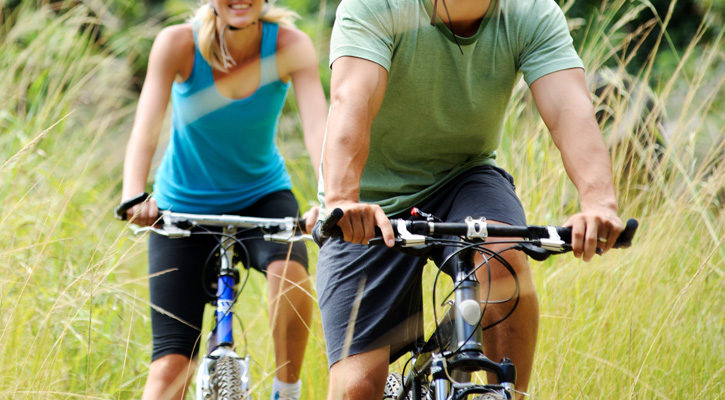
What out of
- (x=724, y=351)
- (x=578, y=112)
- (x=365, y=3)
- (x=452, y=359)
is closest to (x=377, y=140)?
(x=365, y=3)

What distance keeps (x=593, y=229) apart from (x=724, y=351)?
1.67 m

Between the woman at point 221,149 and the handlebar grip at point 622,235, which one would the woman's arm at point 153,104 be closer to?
the woman at point 221,149

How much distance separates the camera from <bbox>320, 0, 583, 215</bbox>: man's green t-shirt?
228 centimetres

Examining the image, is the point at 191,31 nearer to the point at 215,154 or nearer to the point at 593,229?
the point at 215,154

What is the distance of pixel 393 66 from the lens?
2.35 metres

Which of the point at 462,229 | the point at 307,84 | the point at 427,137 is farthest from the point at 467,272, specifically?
the point at 307,84

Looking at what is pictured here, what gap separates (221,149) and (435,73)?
1.31 meters

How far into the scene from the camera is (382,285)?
240 cm

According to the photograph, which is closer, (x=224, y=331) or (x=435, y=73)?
(x=435, y=73)

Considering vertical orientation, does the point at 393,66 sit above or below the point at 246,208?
above

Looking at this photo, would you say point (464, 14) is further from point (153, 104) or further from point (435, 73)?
point (153, 104)

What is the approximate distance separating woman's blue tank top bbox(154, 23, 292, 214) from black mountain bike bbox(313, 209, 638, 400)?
4.65 feet

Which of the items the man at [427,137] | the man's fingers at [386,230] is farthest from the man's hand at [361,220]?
the man at [427,137]

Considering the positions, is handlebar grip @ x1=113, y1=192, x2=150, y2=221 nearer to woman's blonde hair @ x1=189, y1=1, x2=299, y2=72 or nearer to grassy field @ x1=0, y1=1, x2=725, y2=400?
grassy field @ x1=0, y1=1, x2=725, y2=400
